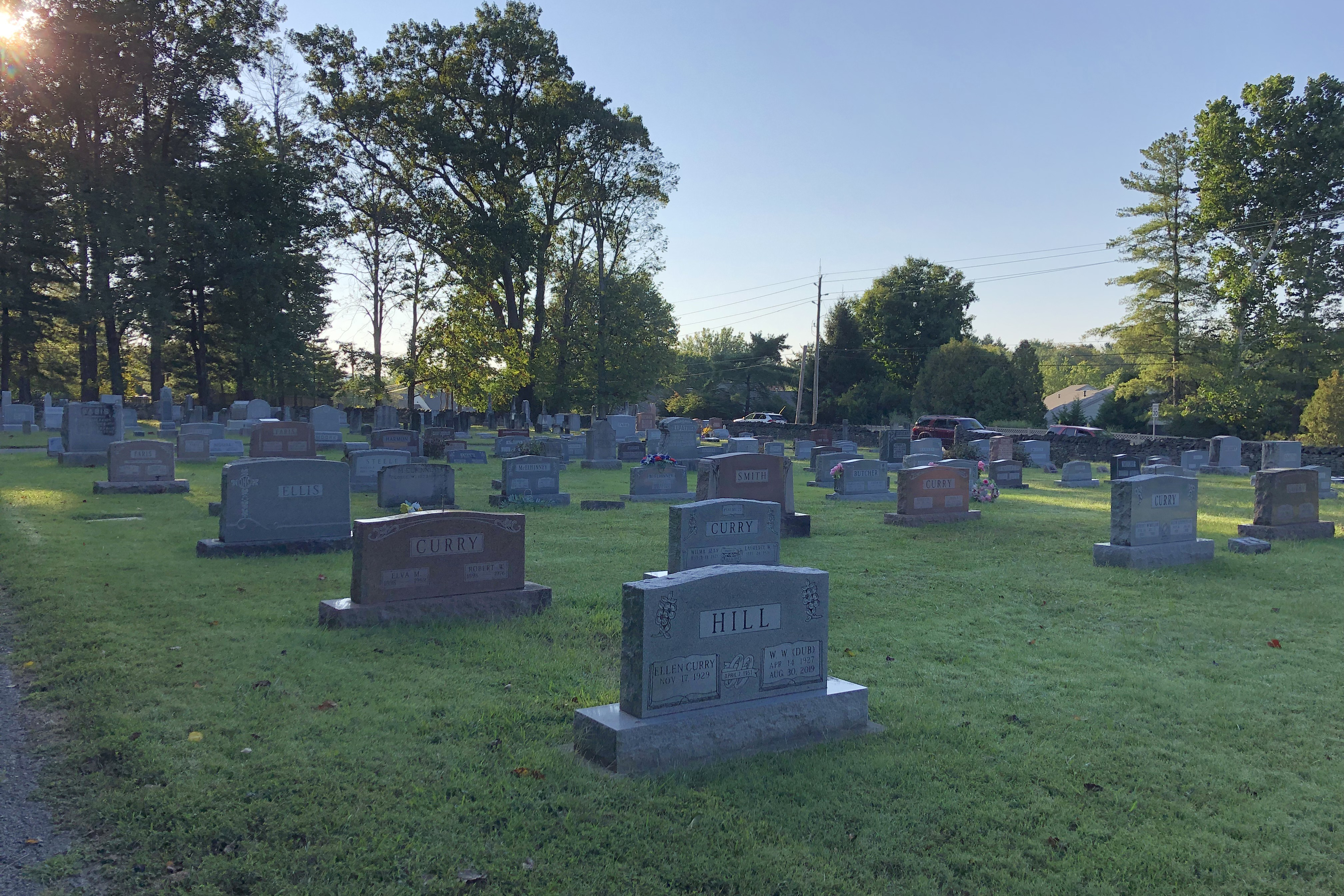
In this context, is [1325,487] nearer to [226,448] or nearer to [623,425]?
[623,425]

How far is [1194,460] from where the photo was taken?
26641 millimetres

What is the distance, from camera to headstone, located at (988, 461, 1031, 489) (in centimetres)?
2105

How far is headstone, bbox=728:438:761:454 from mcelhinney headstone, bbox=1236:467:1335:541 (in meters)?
12.7

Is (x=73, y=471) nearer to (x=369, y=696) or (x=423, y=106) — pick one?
(x=369, y=696)

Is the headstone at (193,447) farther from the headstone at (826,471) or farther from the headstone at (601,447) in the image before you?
the headstone at (826,471)

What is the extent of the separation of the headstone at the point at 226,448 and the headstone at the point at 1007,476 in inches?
782

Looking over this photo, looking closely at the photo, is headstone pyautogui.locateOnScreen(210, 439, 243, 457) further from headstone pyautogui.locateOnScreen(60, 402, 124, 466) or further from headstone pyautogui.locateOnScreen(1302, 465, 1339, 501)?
headstone pyautogui.locateOnScreen(1302, 465, 1339, 501)

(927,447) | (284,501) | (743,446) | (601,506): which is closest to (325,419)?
(743,446)

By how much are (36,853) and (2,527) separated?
951 cm

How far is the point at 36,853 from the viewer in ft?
11.0

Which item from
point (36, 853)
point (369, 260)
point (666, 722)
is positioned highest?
point (369, 260)

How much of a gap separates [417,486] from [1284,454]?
2317 centimetres

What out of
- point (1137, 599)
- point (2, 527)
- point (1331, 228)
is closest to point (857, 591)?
point (1137, 599)

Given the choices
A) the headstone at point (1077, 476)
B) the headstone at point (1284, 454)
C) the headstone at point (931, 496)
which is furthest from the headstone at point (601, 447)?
the headstone at point (1284, 454)
